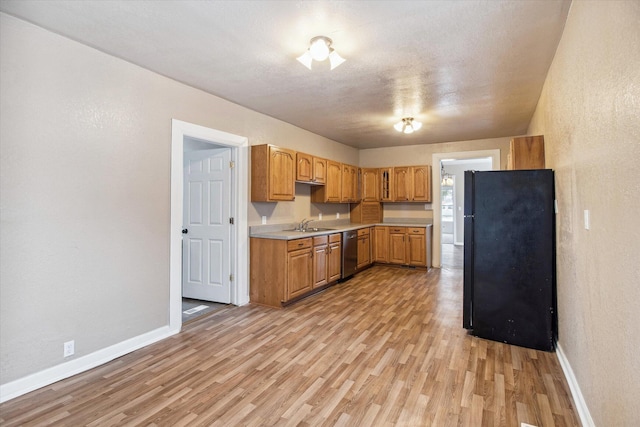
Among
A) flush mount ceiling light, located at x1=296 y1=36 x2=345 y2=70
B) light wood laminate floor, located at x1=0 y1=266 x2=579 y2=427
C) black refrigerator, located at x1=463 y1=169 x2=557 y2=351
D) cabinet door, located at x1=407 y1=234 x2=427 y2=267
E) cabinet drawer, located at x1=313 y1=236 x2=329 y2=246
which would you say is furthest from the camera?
cabinet door, located at x1=407 y1=234 x2=427 y2=267

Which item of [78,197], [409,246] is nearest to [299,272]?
[78,197]

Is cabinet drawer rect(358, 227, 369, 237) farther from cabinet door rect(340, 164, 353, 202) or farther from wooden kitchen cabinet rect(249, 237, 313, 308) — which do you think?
wooden kitchen cabinet rect(249, 237, 313, 308)

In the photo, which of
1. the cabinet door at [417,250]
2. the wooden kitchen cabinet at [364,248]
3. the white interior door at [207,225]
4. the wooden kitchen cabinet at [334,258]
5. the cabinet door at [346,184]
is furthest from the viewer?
the cabinet door at [417,250]

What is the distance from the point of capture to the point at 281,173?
438cm

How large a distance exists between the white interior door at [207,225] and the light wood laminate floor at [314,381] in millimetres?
706

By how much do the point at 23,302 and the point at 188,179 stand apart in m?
2.48

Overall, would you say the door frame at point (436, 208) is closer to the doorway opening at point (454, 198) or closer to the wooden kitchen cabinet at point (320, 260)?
the wooden kitchen cabinet at point (320, 260)

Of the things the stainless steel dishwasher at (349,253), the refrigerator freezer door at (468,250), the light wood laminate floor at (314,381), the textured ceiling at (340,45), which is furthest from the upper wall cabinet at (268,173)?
the refrigerator freezer door at (468,250)

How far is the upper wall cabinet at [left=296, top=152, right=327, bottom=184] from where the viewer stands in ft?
15.7

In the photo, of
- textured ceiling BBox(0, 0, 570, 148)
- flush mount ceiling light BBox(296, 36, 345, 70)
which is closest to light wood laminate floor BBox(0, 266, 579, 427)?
flush mount ceiling light BBox(296, 36, 345, 70)

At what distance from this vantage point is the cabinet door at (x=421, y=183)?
6.50 metres

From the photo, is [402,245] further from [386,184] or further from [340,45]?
[340,45]

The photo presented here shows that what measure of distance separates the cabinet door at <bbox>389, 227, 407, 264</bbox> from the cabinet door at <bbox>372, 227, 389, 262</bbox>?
8cm

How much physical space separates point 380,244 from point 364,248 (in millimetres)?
626
